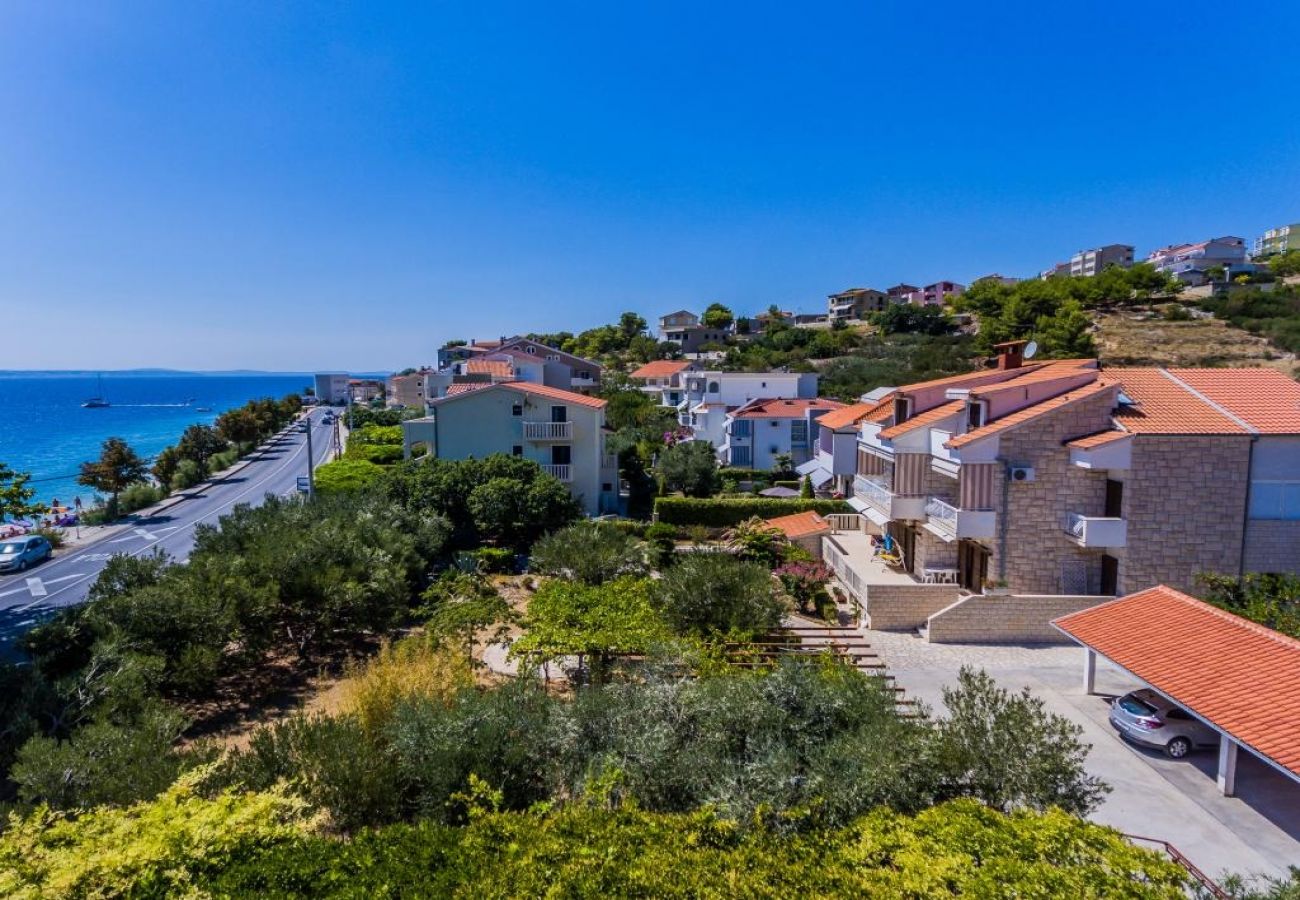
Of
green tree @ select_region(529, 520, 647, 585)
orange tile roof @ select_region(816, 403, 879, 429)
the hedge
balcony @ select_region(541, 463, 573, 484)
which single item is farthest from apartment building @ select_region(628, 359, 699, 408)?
green tree @ select_region(529, 520, 647, 585)

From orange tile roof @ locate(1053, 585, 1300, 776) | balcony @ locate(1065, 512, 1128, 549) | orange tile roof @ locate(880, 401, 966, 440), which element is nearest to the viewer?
orange tile roof @ locate(1053, 585, 1300, 776)

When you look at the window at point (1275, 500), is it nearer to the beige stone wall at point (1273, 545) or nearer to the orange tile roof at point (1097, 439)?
the beige stone wall at point (1273, 545)

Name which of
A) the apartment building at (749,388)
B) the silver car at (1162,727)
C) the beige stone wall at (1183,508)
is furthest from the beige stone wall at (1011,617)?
the apartment building at (749,388)

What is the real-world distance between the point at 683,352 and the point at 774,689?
4680 inches

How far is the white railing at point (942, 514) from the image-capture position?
2169 centimetres

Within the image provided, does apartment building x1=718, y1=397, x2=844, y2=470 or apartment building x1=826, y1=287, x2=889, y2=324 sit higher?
apartment building x1=826, y1=287, x2=889, y2=324

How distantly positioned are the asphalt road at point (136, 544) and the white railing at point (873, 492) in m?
28.1

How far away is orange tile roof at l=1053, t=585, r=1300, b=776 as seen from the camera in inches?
453

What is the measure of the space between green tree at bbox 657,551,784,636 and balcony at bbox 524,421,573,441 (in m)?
21.2

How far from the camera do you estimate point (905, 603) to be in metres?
22.0

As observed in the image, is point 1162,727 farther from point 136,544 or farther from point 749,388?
point 749,388

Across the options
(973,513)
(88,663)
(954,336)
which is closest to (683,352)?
(954,336)

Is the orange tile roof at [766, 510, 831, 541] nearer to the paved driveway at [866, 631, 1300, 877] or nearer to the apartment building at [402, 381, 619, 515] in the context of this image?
the paved driveway at [866, 631, 1300, 877]

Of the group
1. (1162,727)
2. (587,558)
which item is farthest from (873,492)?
(1162,727)
